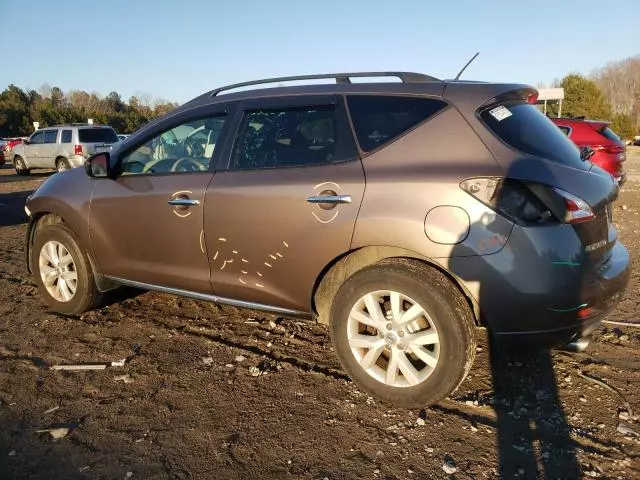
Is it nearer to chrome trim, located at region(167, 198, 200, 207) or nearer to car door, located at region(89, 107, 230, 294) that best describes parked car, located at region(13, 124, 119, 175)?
car door, located at region(89, 107, 230, 294)

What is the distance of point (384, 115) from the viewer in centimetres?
299

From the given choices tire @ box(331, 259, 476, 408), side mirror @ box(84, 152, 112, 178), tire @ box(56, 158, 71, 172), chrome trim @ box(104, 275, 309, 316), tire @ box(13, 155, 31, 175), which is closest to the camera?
tire @ box(331, 259, 476, 408)

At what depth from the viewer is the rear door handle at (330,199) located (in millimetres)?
2889

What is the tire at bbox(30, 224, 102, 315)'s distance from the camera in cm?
413

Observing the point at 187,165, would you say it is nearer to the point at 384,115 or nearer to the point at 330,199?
the point at 330,199

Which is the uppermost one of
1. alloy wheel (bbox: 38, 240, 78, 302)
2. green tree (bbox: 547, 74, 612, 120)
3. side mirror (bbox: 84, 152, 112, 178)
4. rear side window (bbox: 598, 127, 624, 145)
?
green tree (bbox: 547, 74, 612, 120)

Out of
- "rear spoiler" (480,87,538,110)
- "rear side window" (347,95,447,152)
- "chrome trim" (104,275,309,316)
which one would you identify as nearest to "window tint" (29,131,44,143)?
"chrome trim" (104,275,309,316)

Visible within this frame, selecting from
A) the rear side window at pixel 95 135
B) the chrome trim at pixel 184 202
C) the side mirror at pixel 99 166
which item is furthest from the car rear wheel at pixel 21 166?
the chrome trim at pixel 184 202

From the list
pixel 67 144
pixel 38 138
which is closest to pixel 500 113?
pixel 67 144

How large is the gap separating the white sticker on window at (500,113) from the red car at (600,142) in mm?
6984

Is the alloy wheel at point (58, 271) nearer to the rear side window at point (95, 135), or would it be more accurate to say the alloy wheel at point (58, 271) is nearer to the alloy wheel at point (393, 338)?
the alloy wheel at point (393, 338)

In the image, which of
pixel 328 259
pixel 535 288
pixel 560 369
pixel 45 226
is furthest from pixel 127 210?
pixel 560 369

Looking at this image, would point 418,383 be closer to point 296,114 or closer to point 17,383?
point 296,114

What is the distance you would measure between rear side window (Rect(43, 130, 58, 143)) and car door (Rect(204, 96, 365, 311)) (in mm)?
18247
